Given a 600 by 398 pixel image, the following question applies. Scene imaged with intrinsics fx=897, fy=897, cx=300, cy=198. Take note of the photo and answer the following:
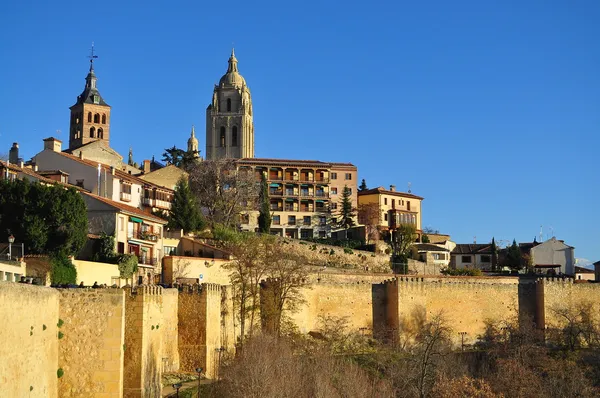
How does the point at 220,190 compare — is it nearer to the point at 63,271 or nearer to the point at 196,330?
the point at 63,271

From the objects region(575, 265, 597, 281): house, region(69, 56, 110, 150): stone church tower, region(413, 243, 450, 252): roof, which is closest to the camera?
region(413, 243, 450, 252): roof

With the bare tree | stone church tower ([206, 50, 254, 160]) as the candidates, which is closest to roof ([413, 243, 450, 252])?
the bare tree

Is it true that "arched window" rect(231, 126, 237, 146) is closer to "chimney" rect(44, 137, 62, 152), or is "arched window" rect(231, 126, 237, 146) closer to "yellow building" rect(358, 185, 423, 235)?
"yellow building" rect(358, 185, 423, 235)

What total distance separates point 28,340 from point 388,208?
75.0 metres

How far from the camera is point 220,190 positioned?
249ft

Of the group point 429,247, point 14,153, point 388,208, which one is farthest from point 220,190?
point 388,208

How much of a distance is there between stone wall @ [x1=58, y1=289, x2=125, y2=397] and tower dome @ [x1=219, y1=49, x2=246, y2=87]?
3619 inches

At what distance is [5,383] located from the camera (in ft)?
69.6

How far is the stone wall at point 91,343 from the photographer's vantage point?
87.0 ft

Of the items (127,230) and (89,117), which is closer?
(127,230)

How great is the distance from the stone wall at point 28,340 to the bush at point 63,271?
41.9 feet

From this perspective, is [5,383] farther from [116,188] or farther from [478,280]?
[478,280]

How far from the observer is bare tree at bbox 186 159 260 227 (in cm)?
7500

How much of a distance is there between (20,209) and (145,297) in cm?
1473
